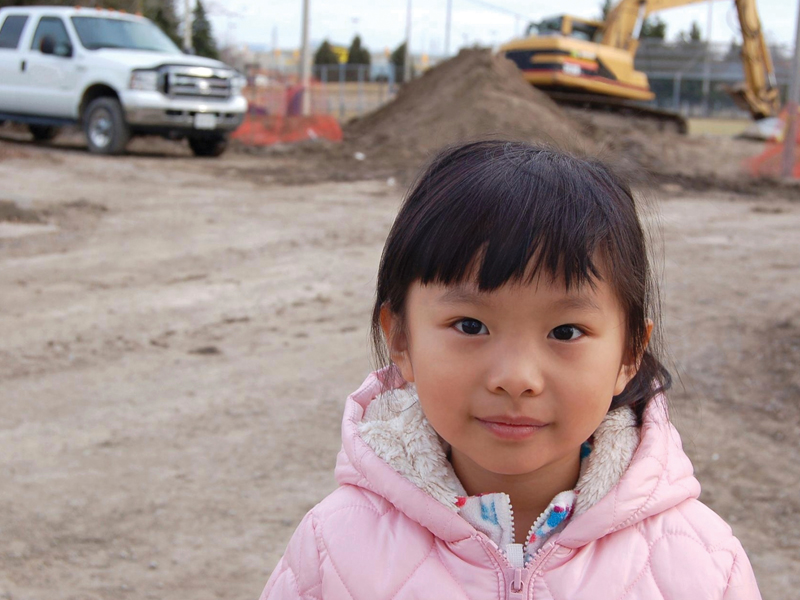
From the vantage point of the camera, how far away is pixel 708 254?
728 cm

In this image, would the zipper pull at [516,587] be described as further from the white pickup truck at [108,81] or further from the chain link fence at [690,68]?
the chain link fence at [690,68]

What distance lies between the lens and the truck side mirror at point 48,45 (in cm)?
1232

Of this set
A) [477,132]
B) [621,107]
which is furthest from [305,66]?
[477,132]

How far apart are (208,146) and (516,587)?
41.5 ft

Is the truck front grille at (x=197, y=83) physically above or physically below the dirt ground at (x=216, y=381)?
above

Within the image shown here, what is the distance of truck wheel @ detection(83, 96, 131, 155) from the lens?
39.1 ft

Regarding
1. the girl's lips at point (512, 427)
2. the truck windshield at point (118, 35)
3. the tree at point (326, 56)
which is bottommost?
the girl's lips at point (512, 427)

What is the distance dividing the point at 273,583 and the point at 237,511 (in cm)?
154

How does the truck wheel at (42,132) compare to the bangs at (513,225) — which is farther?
the truck wheel at (42,132)

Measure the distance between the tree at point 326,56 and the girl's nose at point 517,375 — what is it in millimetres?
64626

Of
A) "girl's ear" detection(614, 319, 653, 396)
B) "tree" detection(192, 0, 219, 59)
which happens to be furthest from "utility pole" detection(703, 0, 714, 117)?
"girl's ear" detection(614, 319, 653, 396)

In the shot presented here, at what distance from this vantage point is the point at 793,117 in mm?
13258

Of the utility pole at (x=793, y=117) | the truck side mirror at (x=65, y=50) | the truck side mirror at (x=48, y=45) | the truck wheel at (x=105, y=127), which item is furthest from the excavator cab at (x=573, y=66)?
the truck side mirror at (x=48, y=45)

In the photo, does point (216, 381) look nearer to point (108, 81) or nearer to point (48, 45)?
point (108, 81)
